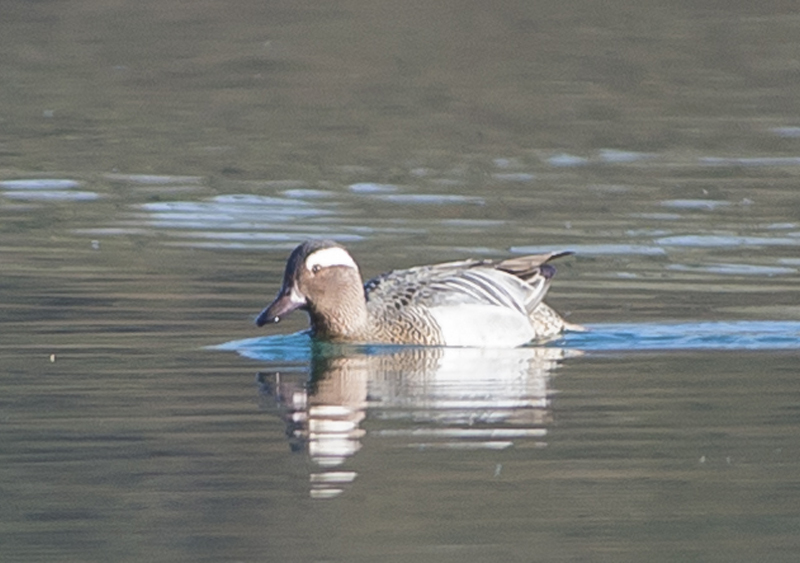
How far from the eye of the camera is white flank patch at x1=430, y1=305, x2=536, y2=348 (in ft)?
42.5

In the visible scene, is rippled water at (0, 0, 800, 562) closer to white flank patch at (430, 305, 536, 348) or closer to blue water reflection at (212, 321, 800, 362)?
blue water reflection at (212, 321, 800, 362)

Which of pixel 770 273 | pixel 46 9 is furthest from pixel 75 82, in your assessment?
pixel 770 273

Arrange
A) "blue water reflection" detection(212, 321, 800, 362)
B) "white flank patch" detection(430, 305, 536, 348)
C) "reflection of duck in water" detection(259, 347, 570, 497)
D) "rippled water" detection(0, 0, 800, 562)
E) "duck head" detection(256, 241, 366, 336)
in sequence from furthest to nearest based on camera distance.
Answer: "white flank patch" detection(430, 305, 536, 348)
"duck head" detection(256, 241, 366, 336)
"blue water reflection" detection(212, 321, 800, 362)
"reflection of duck in water" detection(259, 347, 570, 497)
"rippled water" detection(0, 0, 800, 562)

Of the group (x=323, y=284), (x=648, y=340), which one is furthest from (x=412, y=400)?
(x=648, y=340)

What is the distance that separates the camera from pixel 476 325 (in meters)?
13.0

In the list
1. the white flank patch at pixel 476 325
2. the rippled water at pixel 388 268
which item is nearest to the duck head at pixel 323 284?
the rippled water at pixel 388 268

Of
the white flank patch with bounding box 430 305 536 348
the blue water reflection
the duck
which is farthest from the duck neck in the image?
the white flank patch with bounding box 430 305 536 348

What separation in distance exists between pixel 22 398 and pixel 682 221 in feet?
26.5

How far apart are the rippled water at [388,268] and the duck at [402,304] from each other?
168mm

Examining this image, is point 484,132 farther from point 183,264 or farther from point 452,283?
point 452,283

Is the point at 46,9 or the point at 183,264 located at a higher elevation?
the point at 46,9

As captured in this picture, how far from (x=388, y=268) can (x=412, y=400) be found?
15.9 feet

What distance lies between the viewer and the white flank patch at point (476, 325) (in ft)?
42.5

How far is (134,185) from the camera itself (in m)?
19.8
